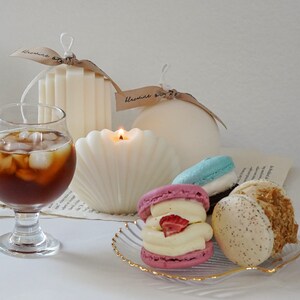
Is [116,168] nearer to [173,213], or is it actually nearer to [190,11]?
[173,213]

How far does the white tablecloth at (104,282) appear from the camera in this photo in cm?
75

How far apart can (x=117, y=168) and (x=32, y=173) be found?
0.17 metres

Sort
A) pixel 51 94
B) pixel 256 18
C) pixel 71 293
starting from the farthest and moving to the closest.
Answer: pixel 256 18, pixel 51 94, pixel 71 293

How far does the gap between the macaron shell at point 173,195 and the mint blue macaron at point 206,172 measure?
0.15 feet

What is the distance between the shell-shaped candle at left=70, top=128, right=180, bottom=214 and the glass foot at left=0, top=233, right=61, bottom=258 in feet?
0.38

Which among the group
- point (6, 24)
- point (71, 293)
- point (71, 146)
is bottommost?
point (71, 293)

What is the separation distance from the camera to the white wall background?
1.38 metres

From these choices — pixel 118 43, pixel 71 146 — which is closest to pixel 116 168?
pixel 71 146

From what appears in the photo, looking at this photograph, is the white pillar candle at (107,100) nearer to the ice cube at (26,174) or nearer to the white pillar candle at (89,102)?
the white pillar candle at (89,102)

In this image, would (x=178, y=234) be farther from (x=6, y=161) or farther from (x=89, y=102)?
(x=89, y=102)

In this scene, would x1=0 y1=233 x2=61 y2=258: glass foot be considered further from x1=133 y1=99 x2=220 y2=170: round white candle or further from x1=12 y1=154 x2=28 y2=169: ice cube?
x1=133 y1=99 x2=220 y2=170: round white candle

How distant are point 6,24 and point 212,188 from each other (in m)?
Result: 0.73

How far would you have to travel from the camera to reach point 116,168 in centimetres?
96

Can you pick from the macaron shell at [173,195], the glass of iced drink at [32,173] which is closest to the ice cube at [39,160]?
the glass of iced drink at [32,173]
